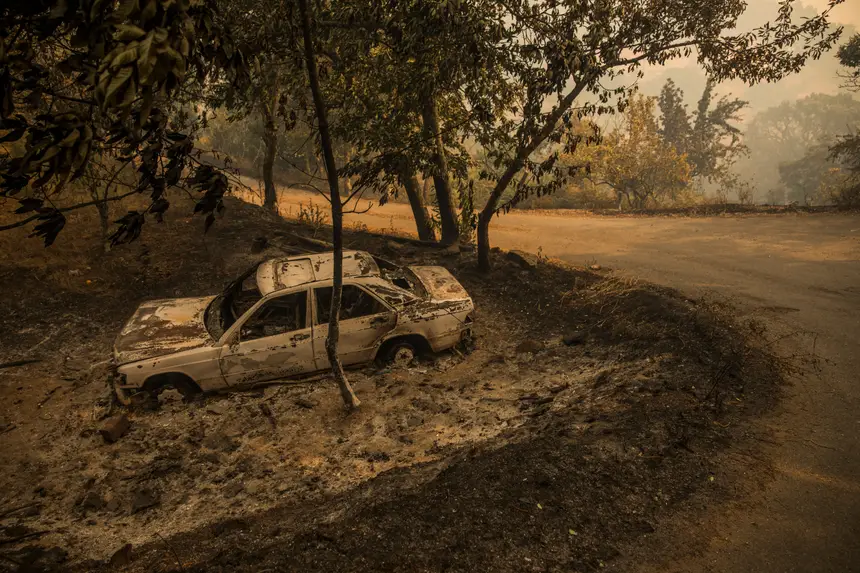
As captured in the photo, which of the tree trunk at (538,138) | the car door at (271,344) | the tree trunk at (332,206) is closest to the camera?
the tree trunk at (332,206)

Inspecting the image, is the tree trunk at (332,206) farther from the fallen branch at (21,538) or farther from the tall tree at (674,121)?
the tall tree at (674,121)

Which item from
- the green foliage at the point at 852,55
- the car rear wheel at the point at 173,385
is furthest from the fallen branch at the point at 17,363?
the green foliage at the point at 852,55

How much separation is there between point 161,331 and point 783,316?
9.00 metres

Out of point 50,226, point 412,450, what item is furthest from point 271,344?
point 50,226

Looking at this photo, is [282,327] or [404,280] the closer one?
[282,327]

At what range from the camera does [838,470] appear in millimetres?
4480

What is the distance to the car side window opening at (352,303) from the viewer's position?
6.67 m

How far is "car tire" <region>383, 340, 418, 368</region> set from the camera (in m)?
7.02

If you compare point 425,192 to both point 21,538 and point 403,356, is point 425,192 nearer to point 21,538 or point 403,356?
point 403,356

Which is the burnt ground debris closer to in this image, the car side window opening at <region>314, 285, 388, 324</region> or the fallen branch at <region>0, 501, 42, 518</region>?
the fallen branch at <region>0, 501, 42, 518</region>

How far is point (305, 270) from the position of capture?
7.00 metres

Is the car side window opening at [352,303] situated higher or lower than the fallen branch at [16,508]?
higher

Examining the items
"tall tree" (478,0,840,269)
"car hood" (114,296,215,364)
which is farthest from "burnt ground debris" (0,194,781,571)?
"tall tree" (478,0,840,269)

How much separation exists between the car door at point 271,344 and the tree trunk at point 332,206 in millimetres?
380
